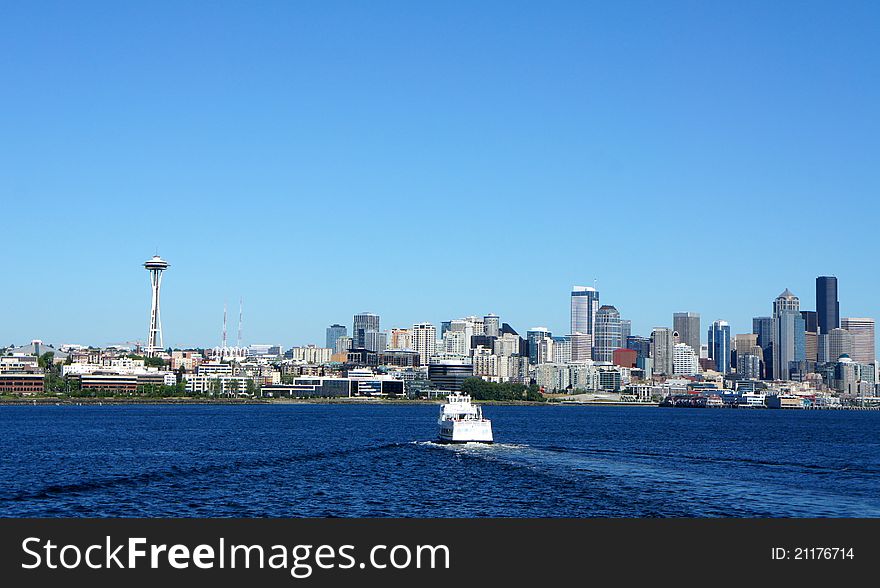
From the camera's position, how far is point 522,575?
746 inches

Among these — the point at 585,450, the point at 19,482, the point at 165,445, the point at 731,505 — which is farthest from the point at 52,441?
the point at 731,505

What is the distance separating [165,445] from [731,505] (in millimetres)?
46869

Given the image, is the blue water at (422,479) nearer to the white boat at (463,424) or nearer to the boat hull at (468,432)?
the boat hull at (468,432)

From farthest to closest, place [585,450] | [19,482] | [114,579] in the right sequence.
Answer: [585,450] → [19,482] → [114,579]

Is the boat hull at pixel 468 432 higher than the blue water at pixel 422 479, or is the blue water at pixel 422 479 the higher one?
the boat hull at pixel 468 432

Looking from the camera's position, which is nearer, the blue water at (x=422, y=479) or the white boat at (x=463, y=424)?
the blue water at (x=422, y=479)

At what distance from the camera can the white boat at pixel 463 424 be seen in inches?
2928

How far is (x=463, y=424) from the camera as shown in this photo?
244 feet

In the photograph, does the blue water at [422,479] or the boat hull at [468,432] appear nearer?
the blue water at [422,479]

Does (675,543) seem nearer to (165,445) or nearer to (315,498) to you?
(315,498)

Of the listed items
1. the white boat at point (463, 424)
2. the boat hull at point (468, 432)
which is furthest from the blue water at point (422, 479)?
the white boat at point (463, 424)

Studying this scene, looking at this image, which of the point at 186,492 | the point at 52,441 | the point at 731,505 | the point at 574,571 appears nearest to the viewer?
the point at 574,571

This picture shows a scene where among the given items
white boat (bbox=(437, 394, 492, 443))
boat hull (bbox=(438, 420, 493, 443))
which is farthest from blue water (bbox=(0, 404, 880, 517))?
white boat (bbox=(437, 394, 492, 443))

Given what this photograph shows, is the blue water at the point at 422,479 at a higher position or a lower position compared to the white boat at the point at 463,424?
lower
